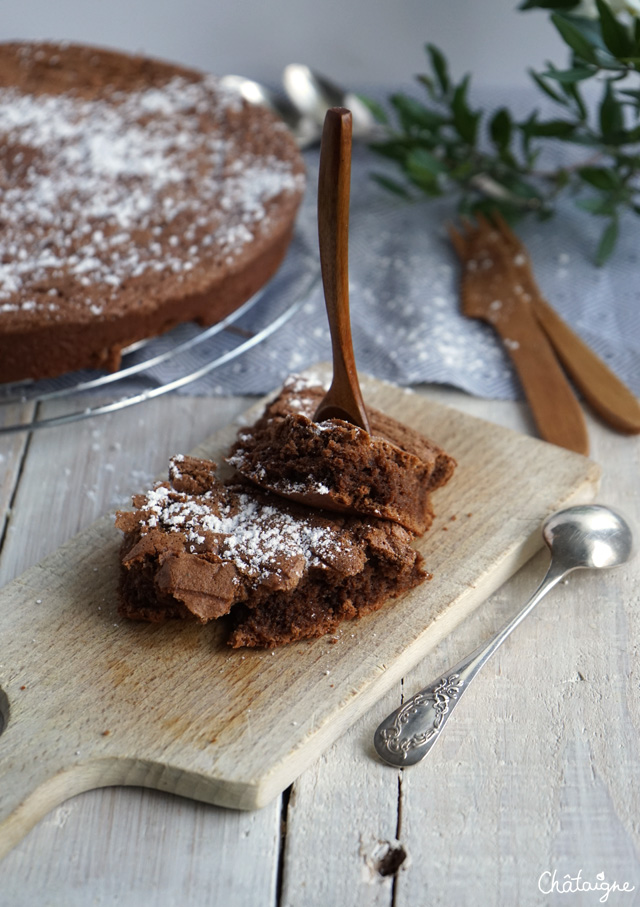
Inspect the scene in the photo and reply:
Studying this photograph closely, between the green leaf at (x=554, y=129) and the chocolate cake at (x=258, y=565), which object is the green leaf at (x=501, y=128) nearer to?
the green leaf at (x=554, y=129)

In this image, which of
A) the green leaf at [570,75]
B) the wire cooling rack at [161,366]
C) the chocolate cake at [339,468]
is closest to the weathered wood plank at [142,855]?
the chocolate cake at [339,468]

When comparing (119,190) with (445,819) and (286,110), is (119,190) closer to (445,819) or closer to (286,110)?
(286,110)

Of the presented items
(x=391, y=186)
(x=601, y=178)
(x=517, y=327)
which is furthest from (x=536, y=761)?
(x=391, y=186)

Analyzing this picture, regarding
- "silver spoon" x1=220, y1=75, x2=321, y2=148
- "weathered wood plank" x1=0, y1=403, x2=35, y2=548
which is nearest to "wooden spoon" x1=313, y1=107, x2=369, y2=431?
"weathered wood plank" x1=0, y1=403, x2=35, y2=548

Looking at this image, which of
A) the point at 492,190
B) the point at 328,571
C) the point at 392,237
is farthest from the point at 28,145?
the point at 328,571

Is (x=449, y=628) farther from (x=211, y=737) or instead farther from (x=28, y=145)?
(x=28, y=145)
